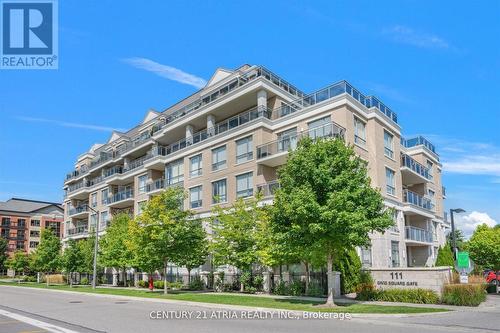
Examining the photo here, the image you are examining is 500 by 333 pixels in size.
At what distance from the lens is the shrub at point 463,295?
68.5 ft

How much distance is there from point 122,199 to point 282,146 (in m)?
26.8

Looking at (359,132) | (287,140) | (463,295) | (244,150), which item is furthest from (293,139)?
(463,295)

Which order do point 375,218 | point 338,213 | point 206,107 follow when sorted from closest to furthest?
point 338,213 → point 375,218 → point 206,107

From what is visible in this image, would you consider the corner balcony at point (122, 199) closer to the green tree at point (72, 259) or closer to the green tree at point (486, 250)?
the green tree at point (72, 259)

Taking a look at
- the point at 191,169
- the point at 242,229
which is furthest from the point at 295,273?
the point at 191,169

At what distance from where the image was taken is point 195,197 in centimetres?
3947

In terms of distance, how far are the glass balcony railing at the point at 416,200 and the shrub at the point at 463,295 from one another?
14857 millimetres

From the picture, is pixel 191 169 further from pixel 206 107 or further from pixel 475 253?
pixel 475 253

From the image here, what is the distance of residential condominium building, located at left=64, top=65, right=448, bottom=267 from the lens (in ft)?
102

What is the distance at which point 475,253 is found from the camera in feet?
119

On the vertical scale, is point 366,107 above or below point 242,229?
above

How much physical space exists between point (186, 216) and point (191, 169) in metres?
9.87

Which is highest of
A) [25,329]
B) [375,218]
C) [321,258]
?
[375,218]

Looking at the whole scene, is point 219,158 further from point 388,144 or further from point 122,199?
point 122,199
